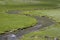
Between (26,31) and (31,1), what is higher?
(26,31)

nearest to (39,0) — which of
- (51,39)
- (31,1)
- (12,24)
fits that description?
(31,1)

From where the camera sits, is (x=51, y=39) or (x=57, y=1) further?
(x=57, y=1)

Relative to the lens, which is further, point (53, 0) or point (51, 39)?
point (53, 0)

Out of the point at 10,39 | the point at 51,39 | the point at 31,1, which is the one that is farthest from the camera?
the point at 31,1

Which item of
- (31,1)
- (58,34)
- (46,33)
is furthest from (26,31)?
(31,1)

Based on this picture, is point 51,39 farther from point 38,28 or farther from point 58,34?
point 38,28

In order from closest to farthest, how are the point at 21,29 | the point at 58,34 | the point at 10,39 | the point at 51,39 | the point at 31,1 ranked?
the point at 10,39
the point at 51,39
the point at 58,34
the point at 21,29
the point at 31,1

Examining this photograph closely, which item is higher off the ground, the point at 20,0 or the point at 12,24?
the point at 12,24

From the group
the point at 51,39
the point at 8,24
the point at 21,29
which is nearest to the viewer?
the point at 51,39

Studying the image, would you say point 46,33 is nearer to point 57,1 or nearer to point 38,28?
point 38,28
